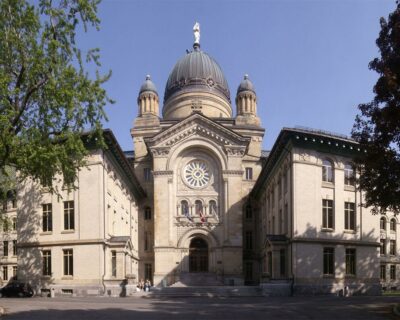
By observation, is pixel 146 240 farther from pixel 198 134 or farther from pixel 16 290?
pixel 16 290

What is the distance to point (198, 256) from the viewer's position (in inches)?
2148

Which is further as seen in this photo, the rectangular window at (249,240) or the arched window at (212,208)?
the rectangular window at (249,240)

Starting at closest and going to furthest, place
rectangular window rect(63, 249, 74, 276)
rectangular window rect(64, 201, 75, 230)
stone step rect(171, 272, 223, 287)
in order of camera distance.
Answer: rectangular window rect(63, 249, 74, 276)
rectangular window rect(64, 201, 75, 230)
stone step rect(171, 272, 223, 287)

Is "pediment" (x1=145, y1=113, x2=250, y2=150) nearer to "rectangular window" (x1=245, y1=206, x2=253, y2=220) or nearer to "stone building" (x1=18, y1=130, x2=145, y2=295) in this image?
"rectangular window" (x1=245, y1=206, x2=253, y2=220)

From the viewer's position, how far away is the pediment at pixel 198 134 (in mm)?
54844

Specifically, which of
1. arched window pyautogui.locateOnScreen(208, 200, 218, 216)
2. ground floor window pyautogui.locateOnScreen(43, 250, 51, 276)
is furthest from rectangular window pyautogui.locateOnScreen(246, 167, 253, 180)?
ground floor window pyautogui.locateOnScreen(43, 250, 51, 276)

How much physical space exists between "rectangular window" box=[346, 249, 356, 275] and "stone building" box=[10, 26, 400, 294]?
0.27 ft

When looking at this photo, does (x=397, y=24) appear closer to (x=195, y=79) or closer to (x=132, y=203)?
(x=132, y=203)

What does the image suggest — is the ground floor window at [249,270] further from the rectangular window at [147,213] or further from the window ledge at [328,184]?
the window ledge at [328,184]

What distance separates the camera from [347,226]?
40188mm

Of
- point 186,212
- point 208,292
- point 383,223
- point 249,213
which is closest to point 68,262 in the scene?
point 208,292

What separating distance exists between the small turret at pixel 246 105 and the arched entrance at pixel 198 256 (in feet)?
64.4

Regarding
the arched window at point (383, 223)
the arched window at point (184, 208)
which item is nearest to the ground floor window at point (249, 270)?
the arched window at point (184, 208)

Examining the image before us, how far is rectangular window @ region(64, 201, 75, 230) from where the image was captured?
40875 millimetres
